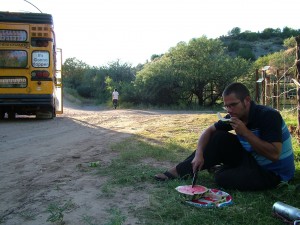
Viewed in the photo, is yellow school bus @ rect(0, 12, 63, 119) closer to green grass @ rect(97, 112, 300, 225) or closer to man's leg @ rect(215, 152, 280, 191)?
green grass @ rect(97, 112, 300, 225)

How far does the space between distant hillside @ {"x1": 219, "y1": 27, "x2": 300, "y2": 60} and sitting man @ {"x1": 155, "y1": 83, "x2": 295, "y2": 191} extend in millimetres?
65232

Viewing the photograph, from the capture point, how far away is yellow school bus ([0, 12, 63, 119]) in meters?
11.6

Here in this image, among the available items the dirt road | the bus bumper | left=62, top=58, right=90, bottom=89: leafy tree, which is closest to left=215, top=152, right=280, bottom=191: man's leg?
the dirt road

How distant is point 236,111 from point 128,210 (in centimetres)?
144

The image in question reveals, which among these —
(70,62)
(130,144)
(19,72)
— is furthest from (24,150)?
(70,62)

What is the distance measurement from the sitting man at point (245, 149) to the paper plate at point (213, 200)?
11.1 inches

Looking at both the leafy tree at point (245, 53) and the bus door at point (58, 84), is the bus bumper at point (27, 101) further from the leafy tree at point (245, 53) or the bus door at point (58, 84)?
the leafy tree at point (245, 53)

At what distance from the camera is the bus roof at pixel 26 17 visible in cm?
1152

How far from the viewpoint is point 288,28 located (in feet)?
260

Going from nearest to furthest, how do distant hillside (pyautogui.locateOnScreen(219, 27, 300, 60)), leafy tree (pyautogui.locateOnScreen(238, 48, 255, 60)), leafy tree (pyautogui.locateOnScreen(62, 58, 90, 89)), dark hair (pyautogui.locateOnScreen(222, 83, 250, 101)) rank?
1. dark hair (pyautogui.locateOnScreen(222, 83, 250, 101))
2. leafy tree (pyautogui.locateOnScreen(62, 58, 90, 89))
3. leafy tree (pyautogui.locateOnScreen(238, 48, 255, 60))
4. distant hillside (pyautogui.locateOnScreen(219, 27, 300, 60))

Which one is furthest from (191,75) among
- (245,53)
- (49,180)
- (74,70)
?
(245,53)

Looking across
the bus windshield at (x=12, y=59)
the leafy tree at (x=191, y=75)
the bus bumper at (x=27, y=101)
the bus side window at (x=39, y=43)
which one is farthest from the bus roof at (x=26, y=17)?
the leafy tree at (x=191, y=75)

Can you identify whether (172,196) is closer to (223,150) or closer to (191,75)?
(223,150)

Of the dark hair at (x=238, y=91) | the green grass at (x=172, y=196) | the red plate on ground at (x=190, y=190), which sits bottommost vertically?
the green grass at (x=172, y=196)
